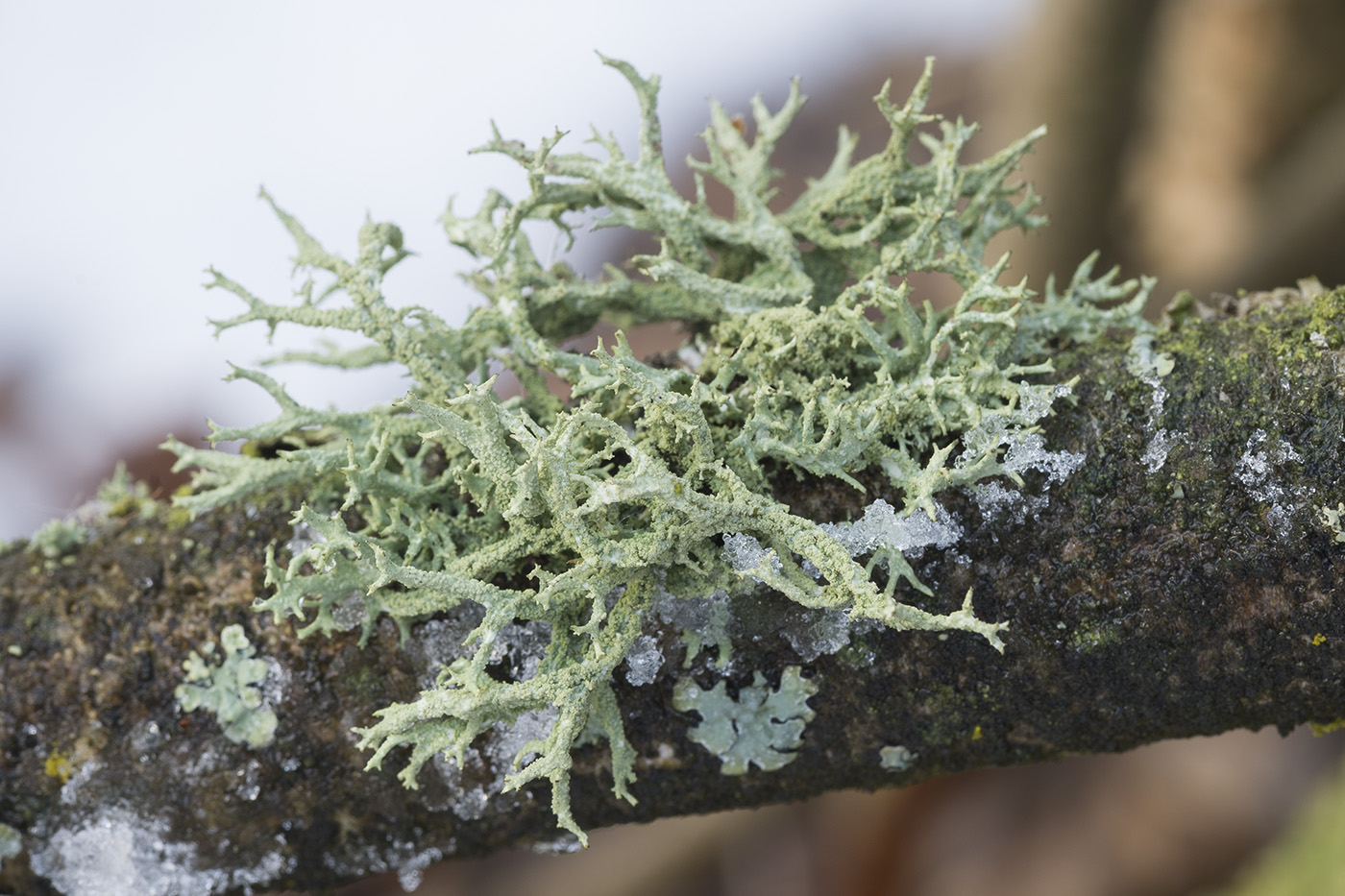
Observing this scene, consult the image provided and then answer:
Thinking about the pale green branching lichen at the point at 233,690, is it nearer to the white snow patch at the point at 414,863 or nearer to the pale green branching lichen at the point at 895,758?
the white snow patch at the point at 414,863

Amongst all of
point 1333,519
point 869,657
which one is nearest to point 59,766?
point 869,657

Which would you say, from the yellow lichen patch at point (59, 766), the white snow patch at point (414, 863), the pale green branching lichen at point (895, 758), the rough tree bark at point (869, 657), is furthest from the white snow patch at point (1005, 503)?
the yellow lichen patch at point (59, 766)

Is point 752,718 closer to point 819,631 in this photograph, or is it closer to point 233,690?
point 819,631

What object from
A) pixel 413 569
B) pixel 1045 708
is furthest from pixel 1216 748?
pixel 413 569

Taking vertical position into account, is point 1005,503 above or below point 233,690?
below

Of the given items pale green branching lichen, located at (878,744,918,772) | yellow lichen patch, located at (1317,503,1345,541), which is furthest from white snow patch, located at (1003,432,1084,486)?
pale green branching lichen, located at (878,744,918,772)

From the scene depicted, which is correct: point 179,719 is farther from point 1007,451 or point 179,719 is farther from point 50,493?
point 50,493

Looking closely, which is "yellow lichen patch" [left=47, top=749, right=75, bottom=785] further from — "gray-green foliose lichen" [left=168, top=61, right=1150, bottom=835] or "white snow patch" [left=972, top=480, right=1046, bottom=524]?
"white snow patch" [left=972, top=480, right=1046, bottom=524]
